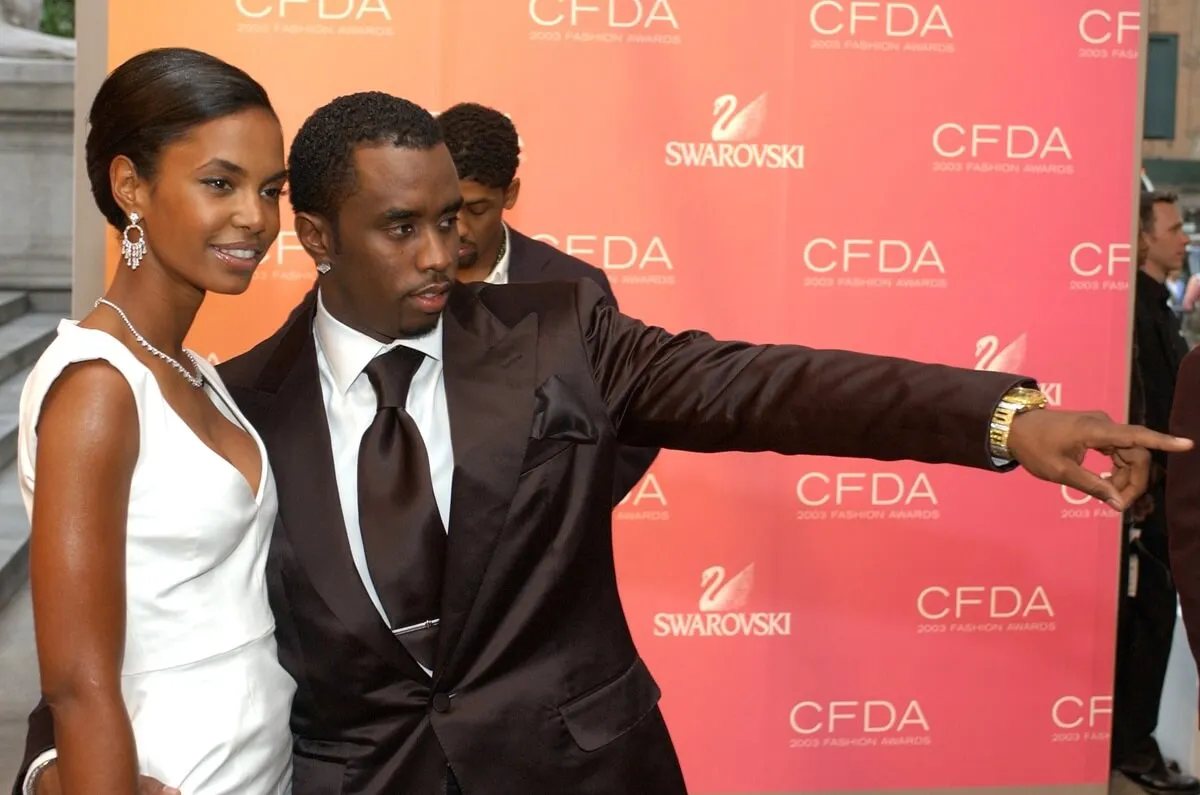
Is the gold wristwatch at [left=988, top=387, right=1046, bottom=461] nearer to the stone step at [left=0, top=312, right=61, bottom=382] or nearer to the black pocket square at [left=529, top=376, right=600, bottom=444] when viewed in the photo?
the black pocket square at [left=529, top=376, right=600, bottom=444]

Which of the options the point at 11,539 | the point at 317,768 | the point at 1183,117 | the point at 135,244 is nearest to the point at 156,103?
the point at 135,244

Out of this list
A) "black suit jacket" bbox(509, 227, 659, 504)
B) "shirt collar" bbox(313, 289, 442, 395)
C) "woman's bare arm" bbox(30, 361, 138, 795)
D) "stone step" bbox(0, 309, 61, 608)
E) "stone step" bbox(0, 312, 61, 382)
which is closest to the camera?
"woman's bare arm" bbox(30, 361, 138, 795)

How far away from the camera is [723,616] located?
3.91m

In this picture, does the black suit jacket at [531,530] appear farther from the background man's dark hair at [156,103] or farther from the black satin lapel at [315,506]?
the background man's dark hair at [156,103]

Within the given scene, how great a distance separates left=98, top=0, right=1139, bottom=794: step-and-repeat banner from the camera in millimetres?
3799

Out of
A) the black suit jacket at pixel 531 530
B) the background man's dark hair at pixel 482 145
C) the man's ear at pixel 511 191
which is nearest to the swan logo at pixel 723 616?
the man's ear at pixel 511 191

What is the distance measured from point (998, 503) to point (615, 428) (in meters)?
2.47

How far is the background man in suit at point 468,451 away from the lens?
5.30 feet

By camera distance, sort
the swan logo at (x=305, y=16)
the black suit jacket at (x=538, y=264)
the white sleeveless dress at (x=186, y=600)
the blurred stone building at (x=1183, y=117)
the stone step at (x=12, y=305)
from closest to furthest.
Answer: the white sleeveless dress at (x=186, y=600) → the black suit jacket at (x=538, y=264) → the swan logo at (x=305, y=16) → the blurred stone building at (x=1183, y=117) → the stone step at (x=12, y=305)

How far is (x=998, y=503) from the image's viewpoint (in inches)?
156

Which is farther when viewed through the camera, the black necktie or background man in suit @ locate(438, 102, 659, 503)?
background man in suit @ locate(438, 102, 659, 503)


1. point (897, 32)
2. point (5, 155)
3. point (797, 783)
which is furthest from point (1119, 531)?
point (5, 155)

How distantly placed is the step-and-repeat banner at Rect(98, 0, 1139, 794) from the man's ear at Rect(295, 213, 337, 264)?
73.7 inches

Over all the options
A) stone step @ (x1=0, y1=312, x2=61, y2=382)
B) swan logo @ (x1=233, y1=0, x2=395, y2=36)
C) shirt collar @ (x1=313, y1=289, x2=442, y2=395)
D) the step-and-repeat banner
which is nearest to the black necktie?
shirt collar @ (x1=313, y1=289, x2=442, y2=395)
